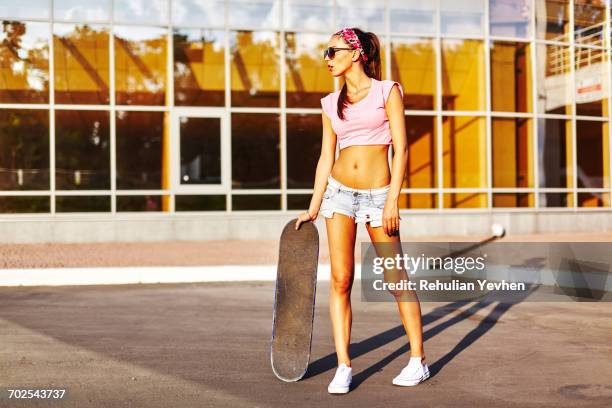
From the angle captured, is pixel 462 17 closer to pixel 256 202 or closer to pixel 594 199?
pixel 594 199

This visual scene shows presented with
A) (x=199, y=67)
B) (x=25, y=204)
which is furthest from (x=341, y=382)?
(x=199, y=67)

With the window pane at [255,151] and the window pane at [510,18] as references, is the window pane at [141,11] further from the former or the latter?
the window pane at [510,18]

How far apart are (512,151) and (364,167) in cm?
1731

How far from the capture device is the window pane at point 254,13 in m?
19.4

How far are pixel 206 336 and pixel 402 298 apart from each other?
2.55 metres

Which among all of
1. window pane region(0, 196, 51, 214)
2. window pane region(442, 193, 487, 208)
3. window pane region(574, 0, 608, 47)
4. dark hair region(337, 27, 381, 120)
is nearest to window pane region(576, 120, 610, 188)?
window pane region(574, 0, 608, 47)

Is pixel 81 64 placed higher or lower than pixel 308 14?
lower

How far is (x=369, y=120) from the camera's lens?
4.46 metres

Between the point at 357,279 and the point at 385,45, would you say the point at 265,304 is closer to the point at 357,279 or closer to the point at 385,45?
the point at 357,279

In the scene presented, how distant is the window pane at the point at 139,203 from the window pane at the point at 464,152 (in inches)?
289

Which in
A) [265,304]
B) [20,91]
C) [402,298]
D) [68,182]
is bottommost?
[265,304]

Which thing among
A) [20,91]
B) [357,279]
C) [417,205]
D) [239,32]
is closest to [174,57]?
[239,32]

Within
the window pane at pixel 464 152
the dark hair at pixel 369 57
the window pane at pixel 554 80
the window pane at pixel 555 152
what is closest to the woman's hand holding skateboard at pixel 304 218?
the dark hair at pixel 369 57

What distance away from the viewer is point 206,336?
6.68 metres
